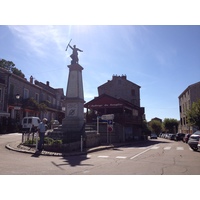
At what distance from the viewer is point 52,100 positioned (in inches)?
1585

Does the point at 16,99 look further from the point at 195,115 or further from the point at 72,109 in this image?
the point at 195,115

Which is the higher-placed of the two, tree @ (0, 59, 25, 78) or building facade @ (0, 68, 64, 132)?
tree @ (0, 59, 25, 78)

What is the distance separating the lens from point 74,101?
53.8 feet

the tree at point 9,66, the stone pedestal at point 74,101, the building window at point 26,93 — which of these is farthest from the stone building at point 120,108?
the tree at point 9,66

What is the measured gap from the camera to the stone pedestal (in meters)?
16.0

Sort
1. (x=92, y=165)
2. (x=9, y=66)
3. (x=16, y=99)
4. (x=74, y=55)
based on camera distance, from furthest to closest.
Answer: (x=9, y=66) < (x=16, y=99) < (x=74, y=55) < (x=92, y=165)

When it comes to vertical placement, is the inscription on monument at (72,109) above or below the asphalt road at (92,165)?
above

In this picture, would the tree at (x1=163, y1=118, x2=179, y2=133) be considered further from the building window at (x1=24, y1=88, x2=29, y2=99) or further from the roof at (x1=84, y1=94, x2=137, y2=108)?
the building window at (x1=24, y1=88, x2=29, y2=99)

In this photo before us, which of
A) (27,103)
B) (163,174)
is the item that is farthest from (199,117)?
(163,174)

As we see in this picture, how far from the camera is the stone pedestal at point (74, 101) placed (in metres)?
16.0

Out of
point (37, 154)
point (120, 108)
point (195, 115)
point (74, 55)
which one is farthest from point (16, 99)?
point (195, 115)

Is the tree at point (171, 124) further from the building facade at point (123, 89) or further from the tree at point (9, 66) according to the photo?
the tree at point (9, 66)

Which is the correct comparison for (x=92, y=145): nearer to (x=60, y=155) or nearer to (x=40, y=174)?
(x=60, y=155)

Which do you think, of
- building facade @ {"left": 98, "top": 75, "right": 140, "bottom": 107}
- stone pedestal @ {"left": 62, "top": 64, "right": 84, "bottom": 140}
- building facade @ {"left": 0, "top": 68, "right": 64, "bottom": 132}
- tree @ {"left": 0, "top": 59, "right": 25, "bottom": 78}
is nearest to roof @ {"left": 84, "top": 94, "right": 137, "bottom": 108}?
building facade @ {"left": 0, "top": 68, "right": 64, "bottom": 132}
